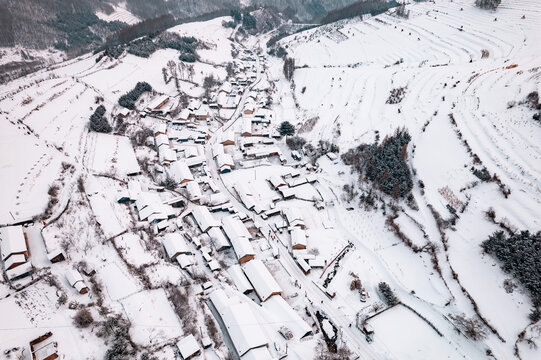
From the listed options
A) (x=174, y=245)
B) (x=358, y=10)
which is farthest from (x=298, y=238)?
(x=358, y=10)

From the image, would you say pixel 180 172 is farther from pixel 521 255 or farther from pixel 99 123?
pixel 521 255

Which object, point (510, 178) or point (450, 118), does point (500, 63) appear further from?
point (510, 178)

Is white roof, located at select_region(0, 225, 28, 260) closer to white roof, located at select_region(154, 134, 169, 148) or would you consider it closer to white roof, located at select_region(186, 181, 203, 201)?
white roof, located at select_region(186, 181, 203, 201)

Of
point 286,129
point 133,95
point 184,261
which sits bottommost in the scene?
point 184,261

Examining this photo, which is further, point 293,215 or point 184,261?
point 293,215

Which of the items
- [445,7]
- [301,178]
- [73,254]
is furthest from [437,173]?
[445,7]

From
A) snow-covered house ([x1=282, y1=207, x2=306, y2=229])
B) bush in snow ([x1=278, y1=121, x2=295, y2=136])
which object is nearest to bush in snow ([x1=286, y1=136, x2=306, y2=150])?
bush in snow ([x1=278, y1=121, x2=295, y2=136])
